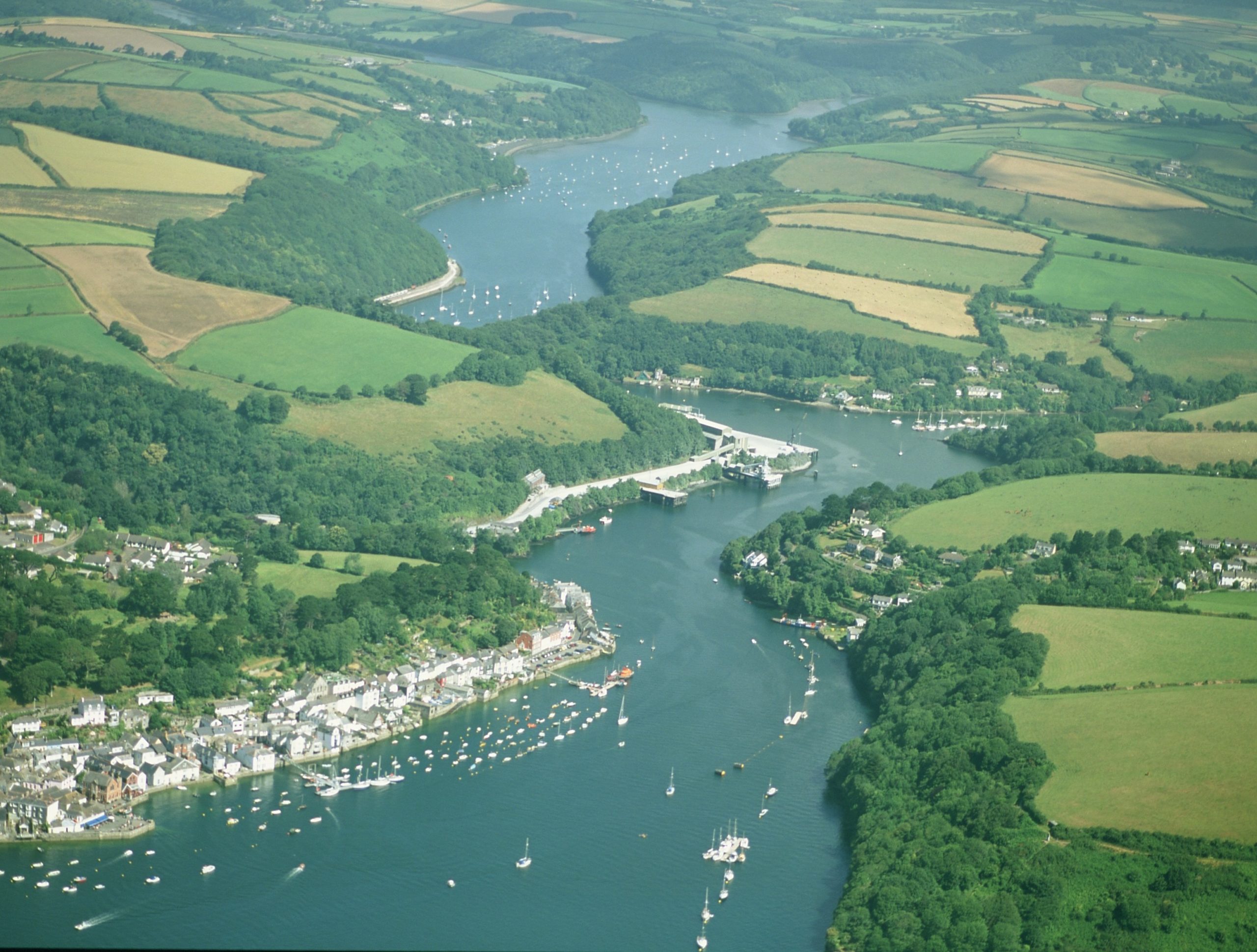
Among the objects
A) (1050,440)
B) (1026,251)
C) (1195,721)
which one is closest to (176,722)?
(1195,721)

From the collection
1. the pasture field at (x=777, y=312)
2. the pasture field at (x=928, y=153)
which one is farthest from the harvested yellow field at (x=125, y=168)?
the pasture field at (x=928, y=153)

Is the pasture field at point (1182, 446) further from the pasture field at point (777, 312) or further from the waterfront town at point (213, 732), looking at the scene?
the waterfront town at point (213, 732)

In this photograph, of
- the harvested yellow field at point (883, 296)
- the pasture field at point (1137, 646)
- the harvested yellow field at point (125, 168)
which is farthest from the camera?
the harvested yellow field at point (883, 296)

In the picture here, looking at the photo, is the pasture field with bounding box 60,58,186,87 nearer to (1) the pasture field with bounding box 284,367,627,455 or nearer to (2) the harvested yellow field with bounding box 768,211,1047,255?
(2) the harvested yellow field with bounding box 768,211,1047,255

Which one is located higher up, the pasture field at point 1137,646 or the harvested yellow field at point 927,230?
the pasture field at point 1137,646

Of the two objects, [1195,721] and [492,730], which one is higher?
[1195,721]

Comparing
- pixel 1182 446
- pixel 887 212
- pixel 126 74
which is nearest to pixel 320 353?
pixel 1182 446

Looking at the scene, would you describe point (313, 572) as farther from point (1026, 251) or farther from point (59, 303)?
point (1026, 251)
